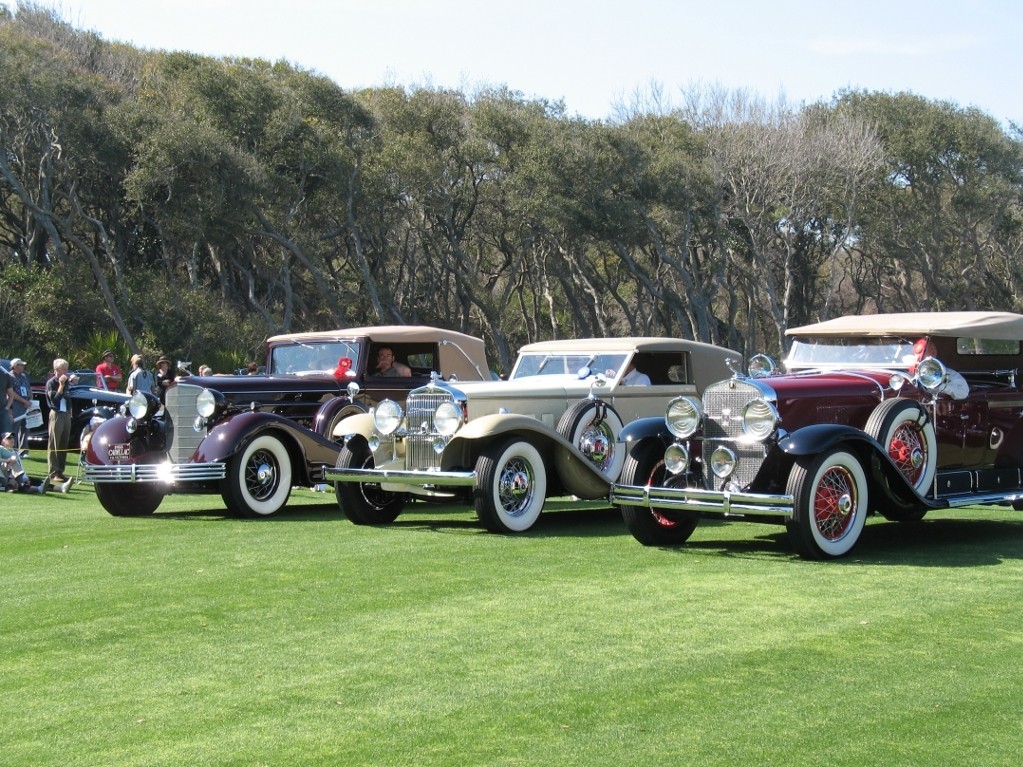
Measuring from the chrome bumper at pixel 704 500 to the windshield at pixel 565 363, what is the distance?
3297 mm

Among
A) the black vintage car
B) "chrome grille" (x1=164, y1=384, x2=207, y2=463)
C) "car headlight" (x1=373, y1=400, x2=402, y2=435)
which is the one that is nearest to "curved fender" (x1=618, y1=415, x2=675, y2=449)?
"car headlight" (x1=373, y1=400, x2=402, y2=435)

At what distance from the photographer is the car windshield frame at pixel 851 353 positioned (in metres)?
10.1

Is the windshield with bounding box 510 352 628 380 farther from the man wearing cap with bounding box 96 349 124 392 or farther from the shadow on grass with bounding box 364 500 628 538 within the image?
the man wearing cap with bounding box 96 349 124 392

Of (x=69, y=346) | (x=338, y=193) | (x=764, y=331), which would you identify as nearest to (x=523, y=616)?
(x=69, y=346)

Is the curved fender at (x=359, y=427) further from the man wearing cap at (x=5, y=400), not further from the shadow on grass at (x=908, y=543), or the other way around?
the man wearing cap at (x=5, y=400)

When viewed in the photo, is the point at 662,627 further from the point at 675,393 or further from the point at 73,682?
the point at 675,393

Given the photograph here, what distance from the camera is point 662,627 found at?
618cm

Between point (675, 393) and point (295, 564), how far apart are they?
522cm

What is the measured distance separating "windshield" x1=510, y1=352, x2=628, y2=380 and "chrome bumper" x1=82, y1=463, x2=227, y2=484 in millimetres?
3198

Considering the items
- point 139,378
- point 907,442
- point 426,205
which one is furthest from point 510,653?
point 426,205

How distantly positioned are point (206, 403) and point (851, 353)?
6322 mm

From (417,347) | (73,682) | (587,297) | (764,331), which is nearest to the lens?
(73,682)

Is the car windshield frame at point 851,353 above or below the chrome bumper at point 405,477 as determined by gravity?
A: above

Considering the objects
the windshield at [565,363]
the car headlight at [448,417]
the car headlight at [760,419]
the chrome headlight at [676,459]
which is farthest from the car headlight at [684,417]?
the windshield at [565,363]
